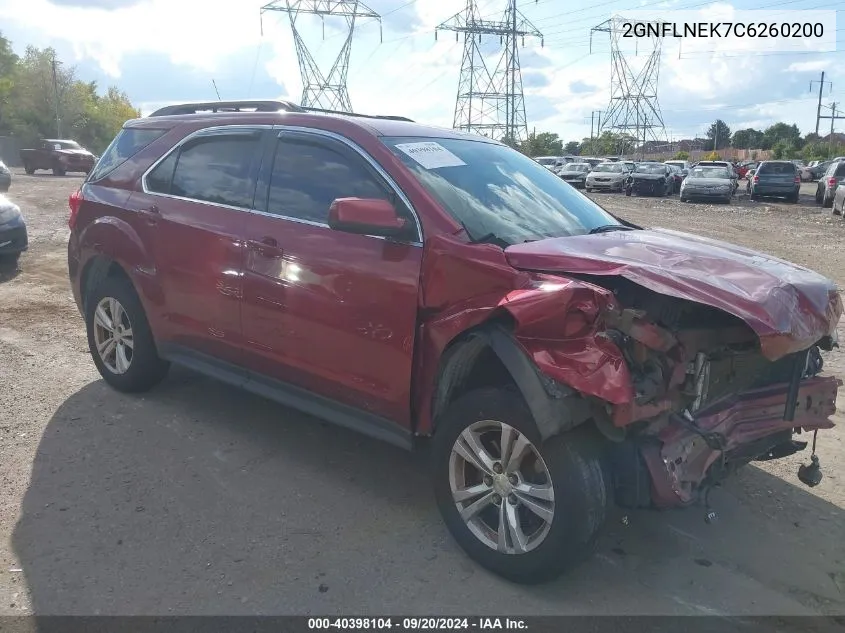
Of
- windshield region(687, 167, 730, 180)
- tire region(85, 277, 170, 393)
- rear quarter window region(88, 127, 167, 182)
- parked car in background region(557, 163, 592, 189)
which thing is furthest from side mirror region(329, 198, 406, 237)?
parked car in background region(557, 163, 592, 189)

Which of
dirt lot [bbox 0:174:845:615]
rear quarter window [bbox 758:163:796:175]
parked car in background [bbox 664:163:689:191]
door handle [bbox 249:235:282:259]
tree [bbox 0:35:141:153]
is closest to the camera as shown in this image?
dirt lot [bbox 0:174:845:615]

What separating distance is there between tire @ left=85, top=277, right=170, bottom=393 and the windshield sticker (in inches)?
89.8

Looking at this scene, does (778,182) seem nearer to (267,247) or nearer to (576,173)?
(576,173)

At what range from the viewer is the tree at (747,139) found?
96188 mm

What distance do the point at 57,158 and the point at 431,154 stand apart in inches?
1355

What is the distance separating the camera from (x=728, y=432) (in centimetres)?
320

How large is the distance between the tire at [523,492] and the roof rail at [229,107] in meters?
2.41

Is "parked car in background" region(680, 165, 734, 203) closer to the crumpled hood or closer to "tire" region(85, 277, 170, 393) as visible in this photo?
the crumpled hood

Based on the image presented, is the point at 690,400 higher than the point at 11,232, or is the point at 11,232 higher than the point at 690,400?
the point at 11,232

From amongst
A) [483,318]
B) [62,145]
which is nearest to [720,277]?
[483,318]

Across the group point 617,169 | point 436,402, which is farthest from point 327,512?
point 617,169
